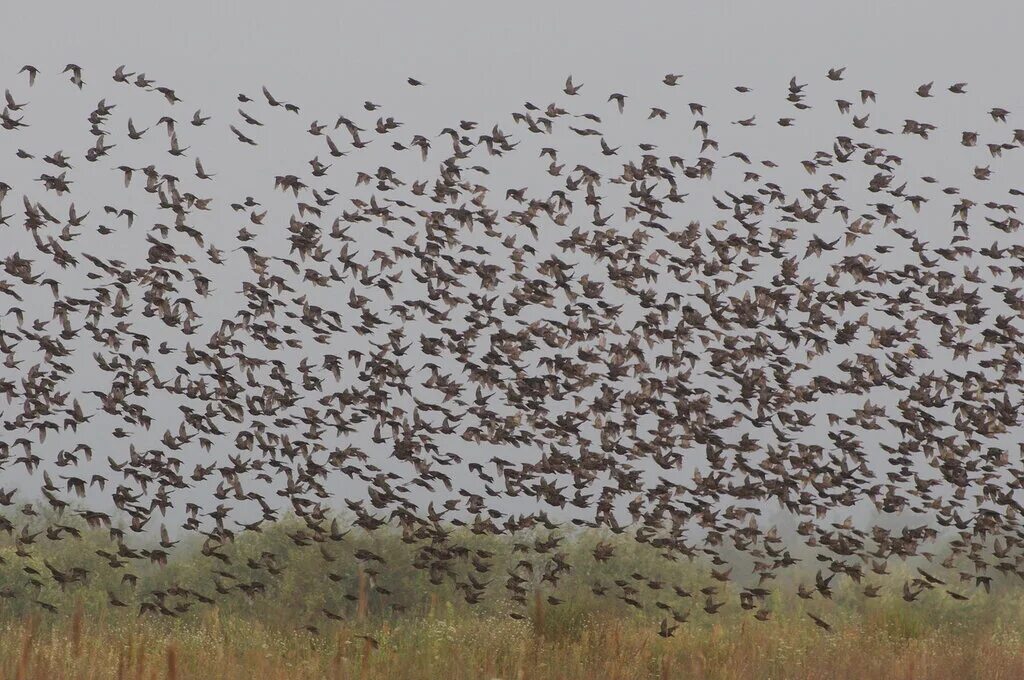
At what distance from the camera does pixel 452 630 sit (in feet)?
50.9

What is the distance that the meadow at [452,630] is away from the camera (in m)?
12.3

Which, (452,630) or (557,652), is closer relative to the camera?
(557,652)

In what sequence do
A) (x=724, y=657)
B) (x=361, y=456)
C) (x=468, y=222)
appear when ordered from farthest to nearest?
(x=468, y=222)
(x=361, y=456)
(x=724, y=657)

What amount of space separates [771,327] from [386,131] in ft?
24.9

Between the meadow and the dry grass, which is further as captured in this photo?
the dry grass

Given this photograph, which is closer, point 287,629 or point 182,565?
point 287,629

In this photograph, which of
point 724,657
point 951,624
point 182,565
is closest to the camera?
point 724,657

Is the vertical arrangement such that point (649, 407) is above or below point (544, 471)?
above

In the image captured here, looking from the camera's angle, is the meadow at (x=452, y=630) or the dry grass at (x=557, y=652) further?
the dry grass at (x=557, y=652)

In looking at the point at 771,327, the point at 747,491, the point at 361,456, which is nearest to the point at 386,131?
the point at 361,456

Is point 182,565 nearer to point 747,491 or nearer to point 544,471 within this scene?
point 544,471

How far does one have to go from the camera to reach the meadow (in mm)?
12289

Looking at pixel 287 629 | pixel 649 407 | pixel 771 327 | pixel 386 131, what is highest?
pixel 386 131

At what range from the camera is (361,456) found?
720 inches
